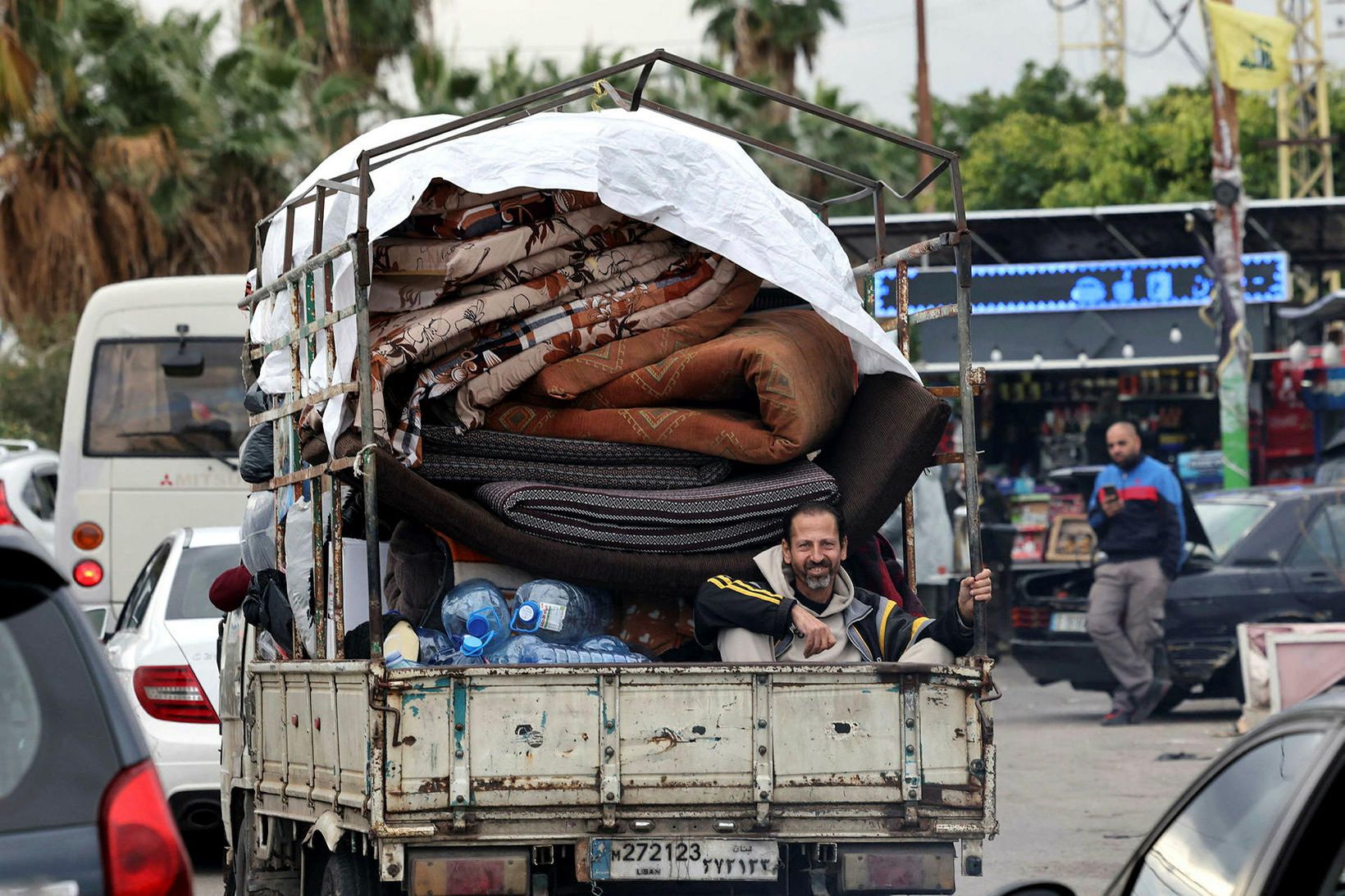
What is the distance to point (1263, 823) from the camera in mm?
2883

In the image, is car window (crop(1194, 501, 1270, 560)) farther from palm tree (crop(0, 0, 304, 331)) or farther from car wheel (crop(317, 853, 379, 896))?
palm tree (crop(0, 0, 304, 331))

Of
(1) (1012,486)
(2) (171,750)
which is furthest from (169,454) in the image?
(1) (1012,486)

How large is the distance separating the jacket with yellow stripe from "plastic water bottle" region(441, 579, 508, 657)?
645 millimetres

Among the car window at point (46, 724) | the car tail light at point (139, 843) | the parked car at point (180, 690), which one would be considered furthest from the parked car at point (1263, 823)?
the parked car at point (180, 690)

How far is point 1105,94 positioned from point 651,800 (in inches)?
2005

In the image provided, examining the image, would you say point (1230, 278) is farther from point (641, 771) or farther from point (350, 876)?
point (350, 876)

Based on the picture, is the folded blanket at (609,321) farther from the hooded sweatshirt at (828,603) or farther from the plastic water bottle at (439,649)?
the hooded sweatshirt at (828,603)

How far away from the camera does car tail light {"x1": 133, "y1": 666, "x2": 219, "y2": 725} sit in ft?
30.6

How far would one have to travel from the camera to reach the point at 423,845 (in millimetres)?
5941

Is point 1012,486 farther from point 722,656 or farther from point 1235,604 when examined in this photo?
point 722,656

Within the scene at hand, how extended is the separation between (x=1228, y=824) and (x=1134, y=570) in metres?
11.5

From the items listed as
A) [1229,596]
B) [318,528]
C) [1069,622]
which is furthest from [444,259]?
[1069,622]

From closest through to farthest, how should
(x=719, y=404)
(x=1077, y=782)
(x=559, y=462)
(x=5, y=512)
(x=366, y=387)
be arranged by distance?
(x=366, y=387)
(x=559, y=462)
(x=719, y=404)
(x=1077, y=782)
(x=5, y=512)

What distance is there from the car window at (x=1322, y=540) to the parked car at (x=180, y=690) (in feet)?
25.8
